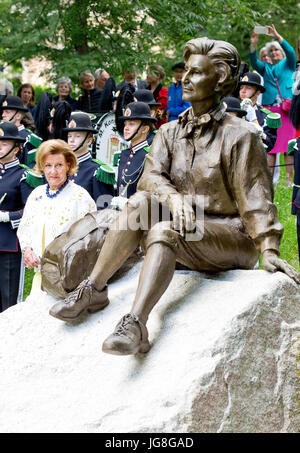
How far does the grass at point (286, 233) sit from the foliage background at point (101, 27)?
260 centimetres

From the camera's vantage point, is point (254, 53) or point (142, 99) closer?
point (142, 99)

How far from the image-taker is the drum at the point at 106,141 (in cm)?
868

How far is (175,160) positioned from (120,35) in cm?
694

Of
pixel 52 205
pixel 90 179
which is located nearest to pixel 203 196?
pixel 52 205

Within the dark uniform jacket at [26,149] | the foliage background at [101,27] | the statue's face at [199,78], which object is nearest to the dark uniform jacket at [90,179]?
the dark uniform jacket at [26,149]

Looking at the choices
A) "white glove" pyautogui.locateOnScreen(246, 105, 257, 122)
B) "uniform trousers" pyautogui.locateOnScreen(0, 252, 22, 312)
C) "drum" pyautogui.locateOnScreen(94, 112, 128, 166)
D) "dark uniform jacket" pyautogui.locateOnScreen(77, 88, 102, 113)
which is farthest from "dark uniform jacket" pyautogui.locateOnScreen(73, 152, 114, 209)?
"dark uniform jacket" pyautogui.locateOnScreen(77, 88, 102, 113)

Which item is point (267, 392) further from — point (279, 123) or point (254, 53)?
point (254, 53)

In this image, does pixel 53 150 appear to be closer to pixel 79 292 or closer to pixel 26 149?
pixel 79 292

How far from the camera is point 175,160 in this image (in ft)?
14.8

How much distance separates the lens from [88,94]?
1056 cm

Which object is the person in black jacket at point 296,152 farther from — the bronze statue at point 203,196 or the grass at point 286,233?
the bronze statue at point 203,196
